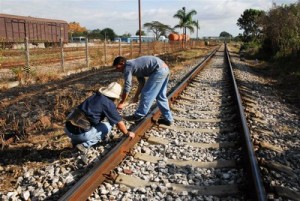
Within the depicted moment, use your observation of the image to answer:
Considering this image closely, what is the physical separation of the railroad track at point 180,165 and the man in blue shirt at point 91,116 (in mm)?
416

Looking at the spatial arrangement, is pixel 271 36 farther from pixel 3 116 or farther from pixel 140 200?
pixel 140 200

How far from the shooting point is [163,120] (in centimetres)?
668

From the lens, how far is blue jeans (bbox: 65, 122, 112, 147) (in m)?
4.91

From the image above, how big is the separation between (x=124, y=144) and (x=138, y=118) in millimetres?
1615

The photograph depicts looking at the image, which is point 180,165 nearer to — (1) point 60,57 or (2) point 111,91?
(2) point 111,91

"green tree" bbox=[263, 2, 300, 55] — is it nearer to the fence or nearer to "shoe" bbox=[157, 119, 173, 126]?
the fence

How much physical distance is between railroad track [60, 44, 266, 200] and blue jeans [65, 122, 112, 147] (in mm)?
362

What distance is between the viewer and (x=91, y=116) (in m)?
4.86

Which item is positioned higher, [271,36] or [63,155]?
[271,36]

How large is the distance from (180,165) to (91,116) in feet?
4.36

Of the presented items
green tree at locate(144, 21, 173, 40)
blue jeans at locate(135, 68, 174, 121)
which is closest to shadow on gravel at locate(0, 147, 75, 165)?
blue jeans at locate(135, 68, 174, 121)

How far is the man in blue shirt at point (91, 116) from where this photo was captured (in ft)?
15.8

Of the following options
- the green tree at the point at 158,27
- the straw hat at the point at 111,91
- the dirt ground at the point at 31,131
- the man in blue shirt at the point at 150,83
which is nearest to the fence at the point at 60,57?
the dirt ground at the point at 31,131

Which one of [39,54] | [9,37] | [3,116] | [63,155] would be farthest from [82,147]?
[9,37]
